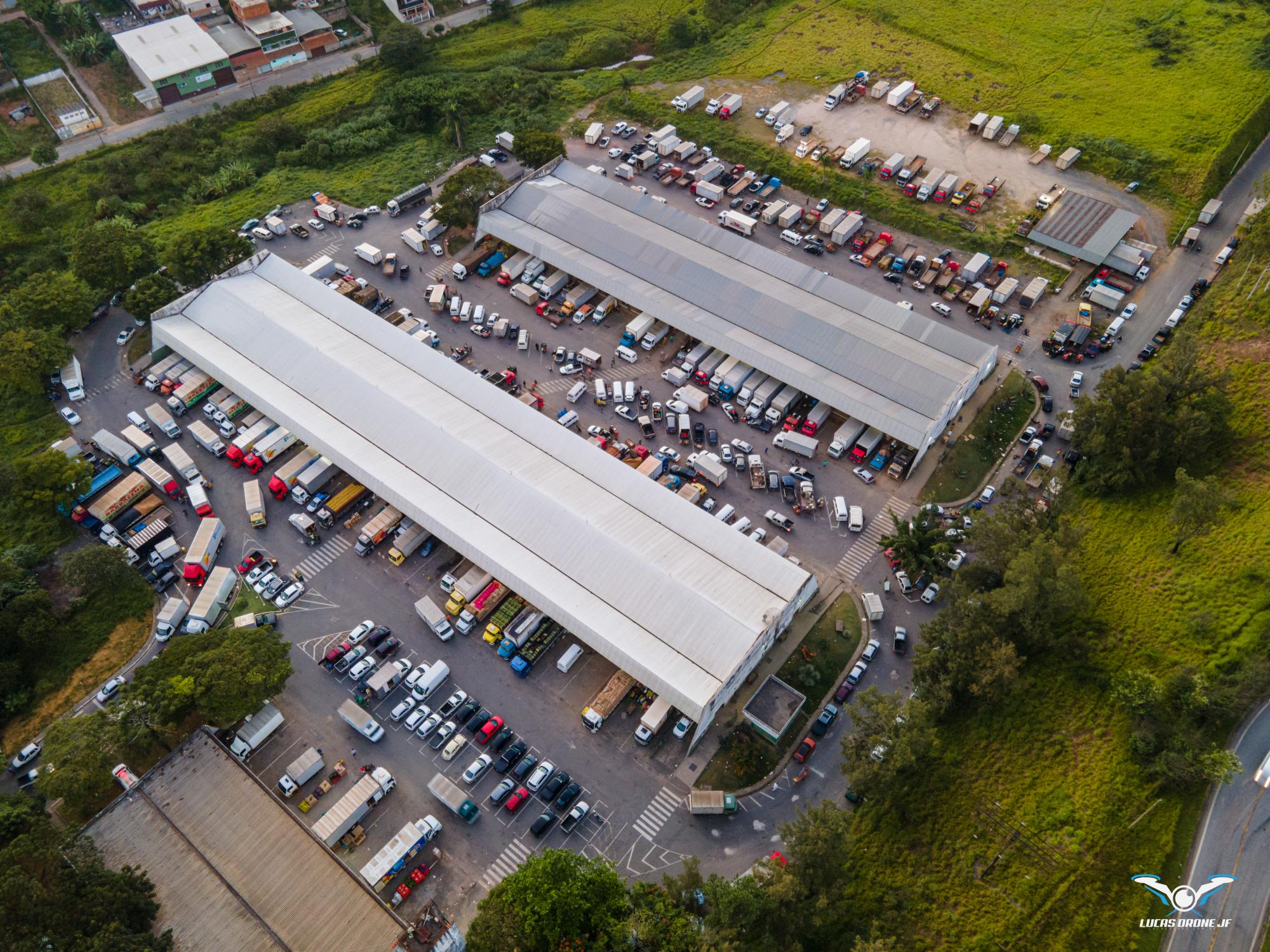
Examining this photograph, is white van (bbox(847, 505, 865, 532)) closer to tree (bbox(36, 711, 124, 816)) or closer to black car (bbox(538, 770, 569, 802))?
black car (bbox(538, 770, 569, 802))

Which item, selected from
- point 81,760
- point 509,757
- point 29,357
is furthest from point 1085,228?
point 29,357

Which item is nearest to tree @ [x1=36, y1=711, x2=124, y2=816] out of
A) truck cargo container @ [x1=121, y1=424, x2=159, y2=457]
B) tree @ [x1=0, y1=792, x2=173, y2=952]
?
tree @ [x1=0, y1=792, x2=173, y2=952]

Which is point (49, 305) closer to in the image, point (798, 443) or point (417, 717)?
point (417, 717)

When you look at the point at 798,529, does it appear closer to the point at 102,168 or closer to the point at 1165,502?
the point at 1165,502

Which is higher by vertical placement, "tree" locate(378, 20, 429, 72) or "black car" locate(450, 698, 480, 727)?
"tree" locate(378, 20, 429, 72)

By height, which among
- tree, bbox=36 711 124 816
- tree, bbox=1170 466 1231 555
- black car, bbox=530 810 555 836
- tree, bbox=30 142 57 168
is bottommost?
tree, bbox=36 711 124 816

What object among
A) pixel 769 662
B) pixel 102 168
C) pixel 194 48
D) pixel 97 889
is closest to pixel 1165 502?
pixel 769 662
